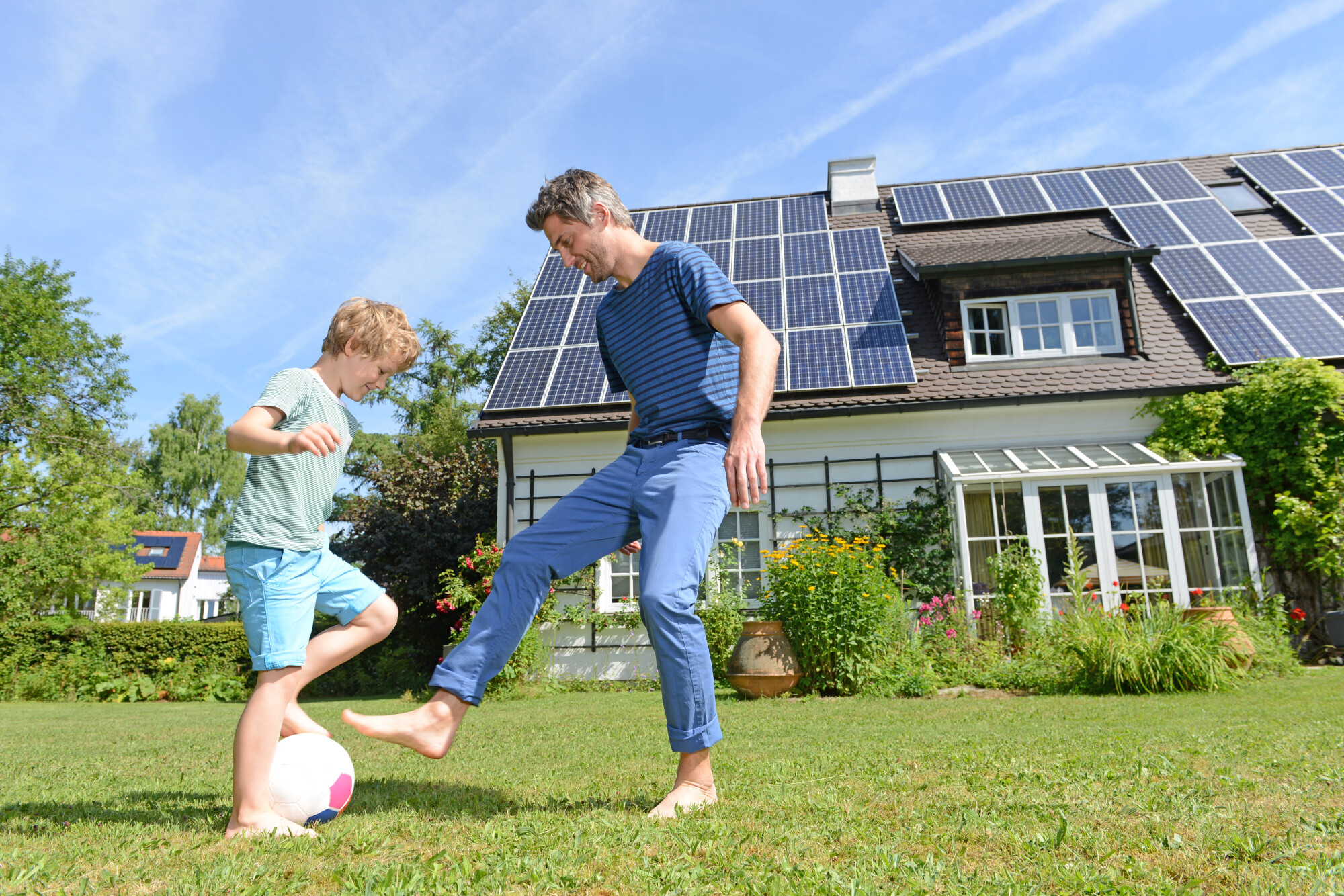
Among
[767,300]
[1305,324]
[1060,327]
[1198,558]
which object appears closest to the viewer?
[1198,558]

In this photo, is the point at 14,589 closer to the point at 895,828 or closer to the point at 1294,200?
the point at 895,828

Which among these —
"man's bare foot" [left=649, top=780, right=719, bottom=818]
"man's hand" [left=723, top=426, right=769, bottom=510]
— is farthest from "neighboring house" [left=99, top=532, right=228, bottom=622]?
"man's hand" [left=723, top=426, right=769, bottom=510]

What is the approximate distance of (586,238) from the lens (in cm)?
292

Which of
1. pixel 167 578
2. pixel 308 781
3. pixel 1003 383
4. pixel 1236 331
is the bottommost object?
pixel 308 781

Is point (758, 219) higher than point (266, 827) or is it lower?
higher

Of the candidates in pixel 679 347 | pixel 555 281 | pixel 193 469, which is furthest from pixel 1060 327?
pixel 193 469

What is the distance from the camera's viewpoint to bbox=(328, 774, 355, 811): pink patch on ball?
2.49 metres

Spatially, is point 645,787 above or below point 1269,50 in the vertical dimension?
below

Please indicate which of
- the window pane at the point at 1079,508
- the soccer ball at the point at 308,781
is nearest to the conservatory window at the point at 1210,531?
the window pane at the point at 1079,508

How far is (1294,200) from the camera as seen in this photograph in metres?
13.8

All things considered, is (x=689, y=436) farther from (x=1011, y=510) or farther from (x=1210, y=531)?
(x=1210, y=531)

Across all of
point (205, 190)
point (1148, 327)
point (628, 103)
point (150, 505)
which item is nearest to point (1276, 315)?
point (1148, 327)

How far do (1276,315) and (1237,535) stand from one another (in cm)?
340

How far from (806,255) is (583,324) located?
3862mm
